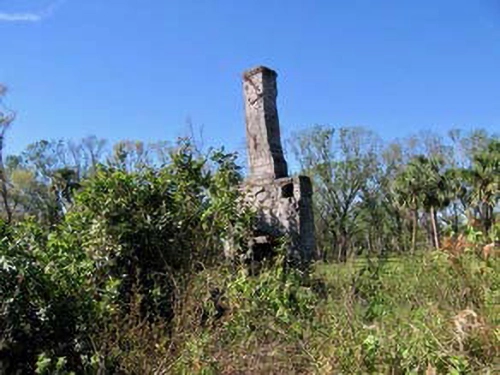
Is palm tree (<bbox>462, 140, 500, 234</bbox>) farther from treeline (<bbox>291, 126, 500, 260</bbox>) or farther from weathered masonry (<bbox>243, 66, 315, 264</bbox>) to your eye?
weathered masonry (<bbox>243, 66, 315, 264</bbox>)

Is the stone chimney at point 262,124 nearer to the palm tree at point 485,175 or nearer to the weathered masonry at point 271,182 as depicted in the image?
the weathered masonry at point 271,182

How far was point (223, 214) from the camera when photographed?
5223mm

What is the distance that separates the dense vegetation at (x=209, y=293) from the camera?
2.96 m

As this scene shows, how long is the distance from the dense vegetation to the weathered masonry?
1857 millimetres

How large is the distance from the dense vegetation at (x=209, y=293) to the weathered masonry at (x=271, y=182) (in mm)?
1857

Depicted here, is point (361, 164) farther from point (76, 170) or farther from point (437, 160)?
point (76, 170)

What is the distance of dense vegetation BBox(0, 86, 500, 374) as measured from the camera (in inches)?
117

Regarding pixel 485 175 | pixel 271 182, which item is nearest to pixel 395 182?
pixel 485 175

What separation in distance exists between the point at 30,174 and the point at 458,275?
1399 inches

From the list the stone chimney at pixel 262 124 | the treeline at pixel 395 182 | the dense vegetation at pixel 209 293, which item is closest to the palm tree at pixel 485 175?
the treeline at pixel 395 182

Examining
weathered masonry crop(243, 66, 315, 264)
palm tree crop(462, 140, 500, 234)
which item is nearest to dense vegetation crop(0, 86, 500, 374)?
weathered masonry crop(243, 66, 315, 264)

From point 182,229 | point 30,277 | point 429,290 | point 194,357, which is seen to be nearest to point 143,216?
point 182,229

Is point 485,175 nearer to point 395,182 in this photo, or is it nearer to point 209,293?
point 395,182

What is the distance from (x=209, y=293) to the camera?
3.80 m
